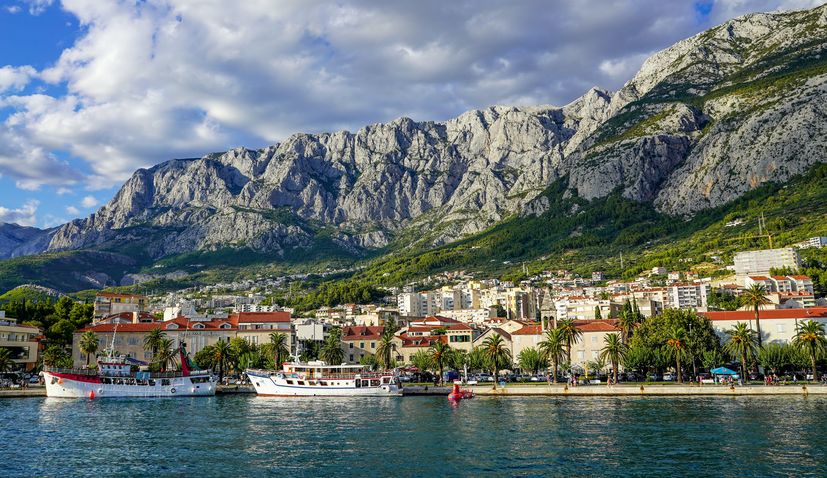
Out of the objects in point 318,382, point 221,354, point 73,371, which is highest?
point 221,354

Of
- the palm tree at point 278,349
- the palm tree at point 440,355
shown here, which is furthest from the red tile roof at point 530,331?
the palm tree at point 278,349

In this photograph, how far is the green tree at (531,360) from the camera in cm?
10444

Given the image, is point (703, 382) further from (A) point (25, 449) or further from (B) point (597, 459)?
(A) point (25, 449)

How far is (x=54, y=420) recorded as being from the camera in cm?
6469

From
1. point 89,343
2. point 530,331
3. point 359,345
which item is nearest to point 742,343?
point 530,331

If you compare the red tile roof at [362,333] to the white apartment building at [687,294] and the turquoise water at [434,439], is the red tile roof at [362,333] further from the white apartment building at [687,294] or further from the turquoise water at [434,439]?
the white apartment building at [687,294]

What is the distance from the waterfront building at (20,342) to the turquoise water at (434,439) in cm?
3361

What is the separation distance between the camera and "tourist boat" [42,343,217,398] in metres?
90.4

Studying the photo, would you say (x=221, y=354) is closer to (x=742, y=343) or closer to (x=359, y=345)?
(x=359, y=345)

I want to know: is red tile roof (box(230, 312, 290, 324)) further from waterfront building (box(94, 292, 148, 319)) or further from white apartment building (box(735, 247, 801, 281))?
white apartment building (box(735, 247, 801, 281))

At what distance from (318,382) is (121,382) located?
3009 centimetres

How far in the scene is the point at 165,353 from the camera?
103812mm

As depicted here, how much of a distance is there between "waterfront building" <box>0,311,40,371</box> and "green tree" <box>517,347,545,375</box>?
8749 centimetres

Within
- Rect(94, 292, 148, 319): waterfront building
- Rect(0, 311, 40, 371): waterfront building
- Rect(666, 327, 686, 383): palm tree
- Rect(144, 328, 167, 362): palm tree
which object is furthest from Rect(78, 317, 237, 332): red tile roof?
Rect(666, 327, 686, 383): palm tree
